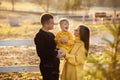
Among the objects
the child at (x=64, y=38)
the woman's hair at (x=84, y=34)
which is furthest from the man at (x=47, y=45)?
the woman's hair at (x=84, y=34)

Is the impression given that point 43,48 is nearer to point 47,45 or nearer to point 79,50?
point 47,45

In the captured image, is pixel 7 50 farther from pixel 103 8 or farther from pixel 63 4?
pixel 103 8

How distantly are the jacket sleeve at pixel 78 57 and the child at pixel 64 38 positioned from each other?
0.13m

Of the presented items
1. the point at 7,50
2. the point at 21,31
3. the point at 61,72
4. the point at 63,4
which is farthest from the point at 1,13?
the point at 61,72

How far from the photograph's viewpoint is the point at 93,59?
12.9 ft

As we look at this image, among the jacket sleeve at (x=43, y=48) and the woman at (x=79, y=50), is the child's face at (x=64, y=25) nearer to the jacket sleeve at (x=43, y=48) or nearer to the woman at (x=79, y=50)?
the woman at (x=79, y=50)

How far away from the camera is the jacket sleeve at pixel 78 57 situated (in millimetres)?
5039

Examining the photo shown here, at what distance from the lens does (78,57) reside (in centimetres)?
504

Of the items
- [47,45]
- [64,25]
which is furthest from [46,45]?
[64,25]

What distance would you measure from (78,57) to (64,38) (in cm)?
33

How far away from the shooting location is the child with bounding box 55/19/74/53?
511cm

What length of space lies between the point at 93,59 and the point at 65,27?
1262 mm

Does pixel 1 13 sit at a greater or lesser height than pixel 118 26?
lesser

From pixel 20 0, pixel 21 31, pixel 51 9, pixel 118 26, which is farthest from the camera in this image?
pixel 20 0
